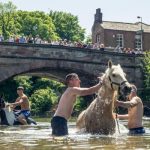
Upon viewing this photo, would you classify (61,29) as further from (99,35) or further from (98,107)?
(98,107)

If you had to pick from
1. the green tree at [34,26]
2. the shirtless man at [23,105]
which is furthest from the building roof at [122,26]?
the shirtless man at [23,105]

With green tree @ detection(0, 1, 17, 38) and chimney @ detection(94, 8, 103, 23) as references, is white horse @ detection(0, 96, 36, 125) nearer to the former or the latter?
chimney @ detection(94, 8, 103, 23)

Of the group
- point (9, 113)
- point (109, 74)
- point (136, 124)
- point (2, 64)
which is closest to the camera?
point (109, 74)

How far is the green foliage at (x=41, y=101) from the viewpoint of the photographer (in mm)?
43094

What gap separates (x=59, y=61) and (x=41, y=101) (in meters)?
6.44

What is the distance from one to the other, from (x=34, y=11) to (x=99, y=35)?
18247 millimetres

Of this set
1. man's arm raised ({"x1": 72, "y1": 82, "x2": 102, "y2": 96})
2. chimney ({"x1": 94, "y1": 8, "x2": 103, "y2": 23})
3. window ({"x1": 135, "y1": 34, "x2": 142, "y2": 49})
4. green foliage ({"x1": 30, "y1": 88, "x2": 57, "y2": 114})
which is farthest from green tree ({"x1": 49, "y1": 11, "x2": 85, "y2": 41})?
man's arm raised ({"x1": 72, "y1": 82, "x2": 102, "y2": 96})

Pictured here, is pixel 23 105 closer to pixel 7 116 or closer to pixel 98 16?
pixel 7 116

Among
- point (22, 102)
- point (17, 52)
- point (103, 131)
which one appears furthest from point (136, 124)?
point (17, 52)

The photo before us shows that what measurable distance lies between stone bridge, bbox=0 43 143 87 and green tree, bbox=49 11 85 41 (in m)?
38.0

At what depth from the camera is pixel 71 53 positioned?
129 feet

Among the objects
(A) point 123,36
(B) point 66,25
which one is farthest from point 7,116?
(B) point 66,25

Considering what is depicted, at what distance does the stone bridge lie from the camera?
37.2 meters

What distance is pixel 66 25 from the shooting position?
3187 inches
